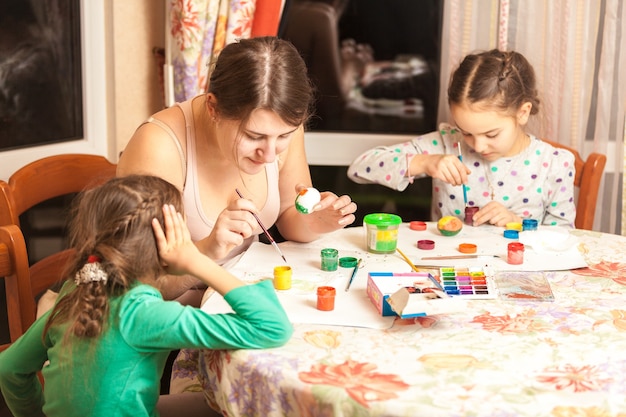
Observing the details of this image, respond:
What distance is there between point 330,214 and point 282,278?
33 centimetres

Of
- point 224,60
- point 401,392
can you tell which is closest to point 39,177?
point 224,60

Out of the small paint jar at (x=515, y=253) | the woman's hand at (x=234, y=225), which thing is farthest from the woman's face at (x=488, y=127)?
the woman's hand at (x=234, y=225)

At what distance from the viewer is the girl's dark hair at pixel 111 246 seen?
4.38 ft

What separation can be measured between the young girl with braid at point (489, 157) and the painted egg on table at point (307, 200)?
1.72 ft

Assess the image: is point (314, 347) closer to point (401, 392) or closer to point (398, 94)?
point (401, 392)

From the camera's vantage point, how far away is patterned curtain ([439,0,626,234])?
253 centimetres

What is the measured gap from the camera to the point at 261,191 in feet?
6.68

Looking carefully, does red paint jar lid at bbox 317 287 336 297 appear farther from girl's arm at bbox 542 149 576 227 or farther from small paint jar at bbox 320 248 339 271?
girl's arm at bbox 542 149 576 227

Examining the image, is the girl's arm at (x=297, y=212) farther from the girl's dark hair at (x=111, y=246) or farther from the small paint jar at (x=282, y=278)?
the girl's dark hair at (x=111, y=246)

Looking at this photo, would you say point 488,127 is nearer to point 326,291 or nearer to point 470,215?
point 470,215

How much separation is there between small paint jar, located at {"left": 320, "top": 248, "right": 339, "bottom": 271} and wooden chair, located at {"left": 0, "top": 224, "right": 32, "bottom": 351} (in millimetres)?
641

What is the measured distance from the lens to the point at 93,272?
4.39 feet

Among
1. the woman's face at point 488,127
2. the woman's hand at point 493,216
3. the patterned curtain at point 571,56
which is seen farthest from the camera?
the patterned curtain at point 571,56

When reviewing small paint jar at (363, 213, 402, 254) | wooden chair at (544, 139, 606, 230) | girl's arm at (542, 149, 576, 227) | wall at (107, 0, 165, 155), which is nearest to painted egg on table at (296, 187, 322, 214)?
small paint jar at (363, 213, 402, 254)
